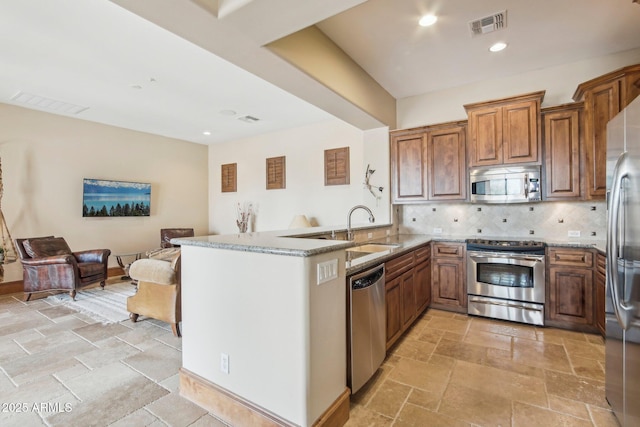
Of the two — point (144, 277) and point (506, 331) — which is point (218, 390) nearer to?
point (144, 277)

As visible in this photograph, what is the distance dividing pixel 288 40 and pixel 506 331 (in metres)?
3.58

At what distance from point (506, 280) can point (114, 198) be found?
6.67 meters

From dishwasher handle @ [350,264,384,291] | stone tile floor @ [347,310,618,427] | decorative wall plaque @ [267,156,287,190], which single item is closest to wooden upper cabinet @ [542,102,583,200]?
stone tile floor @ [347,310,618,427]

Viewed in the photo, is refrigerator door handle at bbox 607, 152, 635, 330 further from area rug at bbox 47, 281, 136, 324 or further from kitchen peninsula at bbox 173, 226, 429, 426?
area rug at bbox 47, 281, 136, 324

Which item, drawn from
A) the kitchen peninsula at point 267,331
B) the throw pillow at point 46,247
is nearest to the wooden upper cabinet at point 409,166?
the kitchen peninsula at point 267,331

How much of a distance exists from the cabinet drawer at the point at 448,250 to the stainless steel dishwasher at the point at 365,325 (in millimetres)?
1769

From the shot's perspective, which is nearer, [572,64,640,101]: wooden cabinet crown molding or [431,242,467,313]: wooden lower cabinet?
[572,64,640,101]: wooden cabinet crown molding

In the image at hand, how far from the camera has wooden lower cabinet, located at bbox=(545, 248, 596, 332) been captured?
3.15 meters

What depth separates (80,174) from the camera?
18.2ft

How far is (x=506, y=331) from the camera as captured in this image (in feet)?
10.7

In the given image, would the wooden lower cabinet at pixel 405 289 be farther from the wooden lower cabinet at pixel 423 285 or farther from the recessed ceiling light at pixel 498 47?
the recessed ceiling light at pixel 498 47

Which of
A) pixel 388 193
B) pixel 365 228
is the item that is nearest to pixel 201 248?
pixel 365 228

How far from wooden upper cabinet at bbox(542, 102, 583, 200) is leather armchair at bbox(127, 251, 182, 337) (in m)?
4.21

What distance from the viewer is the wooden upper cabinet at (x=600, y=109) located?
2869 millimetres
